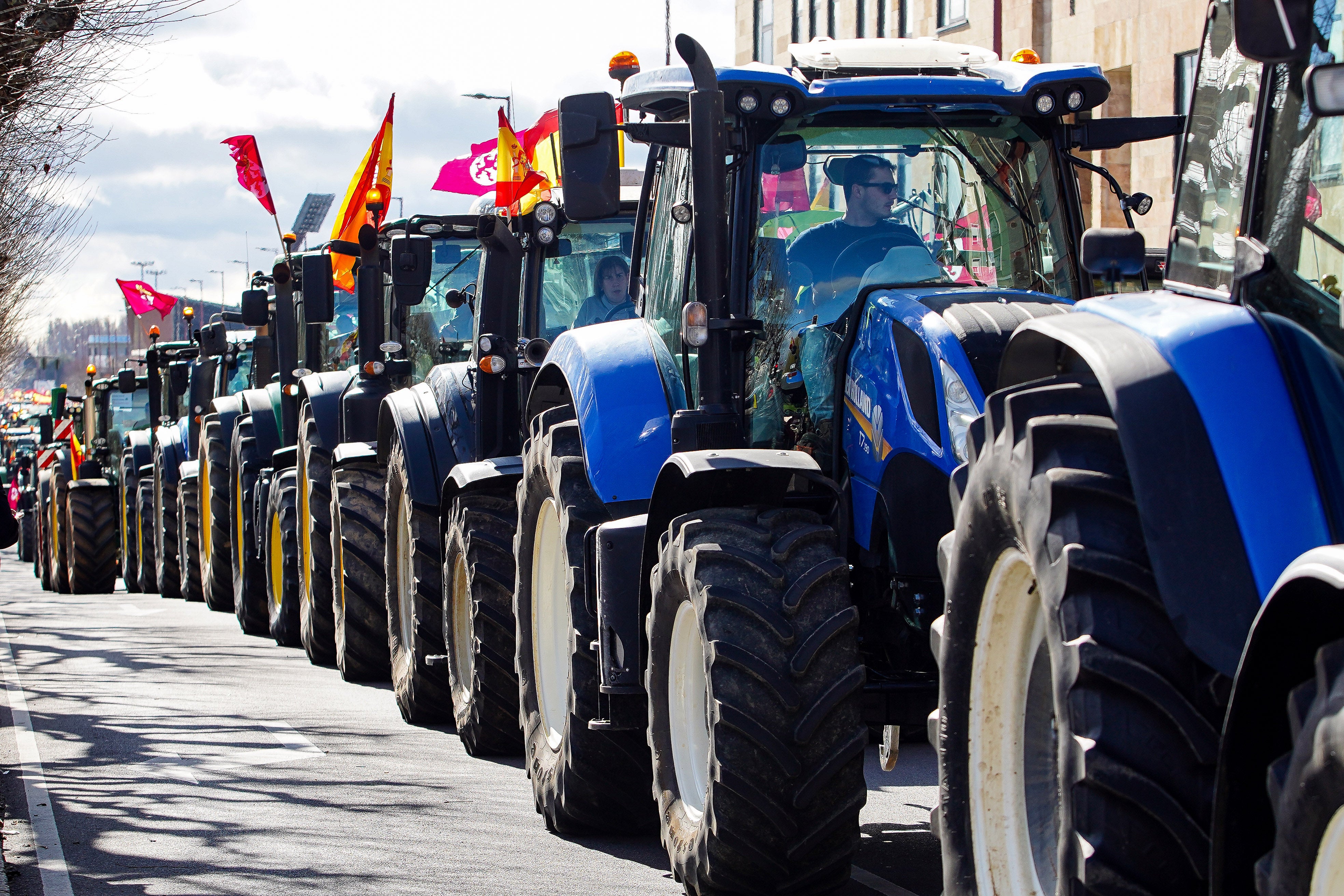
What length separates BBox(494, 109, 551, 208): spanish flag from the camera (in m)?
9.27

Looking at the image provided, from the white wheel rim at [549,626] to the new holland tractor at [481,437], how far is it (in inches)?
35.1

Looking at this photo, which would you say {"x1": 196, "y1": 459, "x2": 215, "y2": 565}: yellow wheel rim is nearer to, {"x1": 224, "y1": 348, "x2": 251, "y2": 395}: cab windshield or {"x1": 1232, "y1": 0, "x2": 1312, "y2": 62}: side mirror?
{"x1": 224, "y1": 348, "x2": 251, "y2": 395}: cab windshield

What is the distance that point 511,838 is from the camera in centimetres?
649

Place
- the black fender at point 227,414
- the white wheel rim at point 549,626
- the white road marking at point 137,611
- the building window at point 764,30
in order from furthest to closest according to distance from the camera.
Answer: the building window at point 764,30 → the white road marking at point 137,611 → the black fender at point 227,414 → the white wheel rim at point 549,626

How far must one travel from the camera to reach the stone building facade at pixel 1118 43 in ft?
66.4

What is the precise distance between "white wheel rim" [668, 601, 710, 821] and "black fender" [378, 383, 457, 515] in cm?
378

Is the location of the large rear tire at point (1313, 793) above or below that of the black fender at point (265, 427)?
above

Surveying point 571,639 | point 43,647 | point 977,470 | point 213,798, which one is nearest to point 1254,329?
point 977,470

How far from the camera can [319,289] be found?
11.6 m

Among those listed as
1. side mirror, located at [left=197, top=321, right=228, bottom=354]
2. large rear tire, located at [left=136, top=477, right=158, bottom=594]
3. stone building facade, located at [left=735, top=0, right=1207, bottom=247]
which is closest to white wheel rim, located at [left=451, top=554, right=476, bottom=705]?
stone building facade, located at [left=735, top=0, right=1207, bottom=247]

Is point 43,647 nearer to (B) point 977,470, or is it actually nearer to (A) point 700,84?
(A) point 700,84

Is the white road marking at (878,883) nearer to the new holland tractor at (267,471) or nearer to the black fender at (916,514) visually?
the black fender at (916,514)

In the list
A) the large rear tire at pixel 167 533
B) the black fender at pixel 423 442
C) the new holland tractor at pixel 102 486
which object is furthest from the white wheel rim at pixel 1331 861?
the new holland tractor at pixel 102 486

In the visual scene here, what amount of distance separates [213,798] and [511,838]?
1612 millimetres
